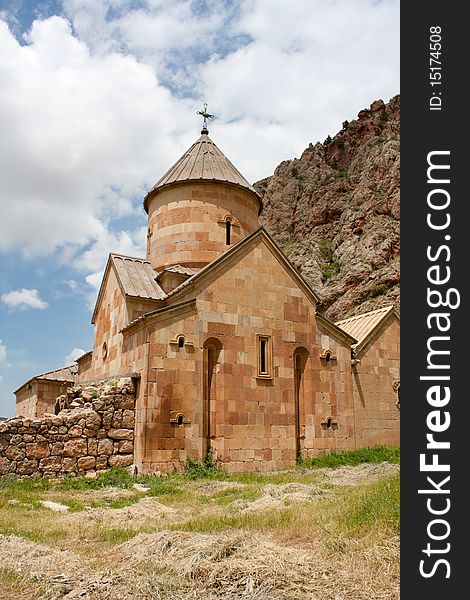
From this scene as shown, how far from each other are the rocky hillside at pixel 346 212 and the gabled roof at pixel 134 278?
17.8 m

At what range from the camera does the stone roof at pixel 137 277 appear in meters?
13.1

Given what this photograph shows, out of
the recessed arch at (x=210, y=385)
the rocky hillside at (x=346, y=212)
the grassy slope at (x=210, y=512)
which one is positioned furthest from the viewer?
the rocky hillside at (x=346, y=212)

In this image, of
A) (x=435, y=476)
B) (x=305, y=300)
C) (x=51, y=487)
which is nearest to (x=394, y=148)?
(x=305, y=300)

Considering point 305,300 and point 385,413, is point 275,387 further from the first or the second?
point 385,413

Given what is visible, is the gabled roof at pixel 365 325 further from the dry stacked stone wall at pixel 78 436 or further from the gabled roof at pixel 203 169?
the dry stacked stone wall at pixel 78 436

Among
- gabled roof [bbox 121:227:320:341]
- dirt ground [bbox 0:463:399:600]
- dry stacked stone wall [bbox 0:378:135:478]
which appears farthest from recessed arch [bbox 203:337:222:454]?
dirt ground [bbox 0:463:399:600]

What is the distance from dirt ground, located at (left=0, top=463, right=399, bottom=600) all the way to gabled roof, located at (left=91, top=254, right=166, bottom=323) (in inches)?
247

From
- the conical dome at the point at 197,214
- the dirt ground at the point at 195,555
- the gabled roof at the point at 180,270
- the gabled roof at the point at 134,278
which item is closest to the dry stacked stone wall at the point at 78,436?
the gabled roof at the point at 134,278

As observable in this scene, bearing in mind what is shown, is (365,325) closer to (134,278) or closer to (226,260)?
(226,260)

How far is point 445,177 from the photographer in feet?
13.1

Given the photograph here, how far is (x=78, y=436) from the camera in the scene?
1066 centimetres

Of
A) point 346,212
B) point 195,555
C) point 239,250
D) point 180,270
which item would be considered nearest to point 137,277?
point 180,270

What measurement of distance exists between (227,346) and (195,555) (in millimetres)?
7694

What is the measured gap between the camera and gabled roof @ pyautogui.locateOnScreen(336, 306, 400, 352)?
566 inches
